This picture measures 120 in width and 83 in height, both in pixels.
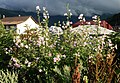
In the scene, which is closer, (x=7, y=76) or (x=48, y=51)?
(x=7, y=76)

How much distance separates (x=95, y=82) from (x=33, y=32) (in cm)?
530

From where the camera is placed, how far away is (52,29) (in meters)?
8.47

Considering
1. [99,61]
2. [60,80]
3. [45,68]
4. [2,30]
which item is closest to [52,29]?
[2,30]

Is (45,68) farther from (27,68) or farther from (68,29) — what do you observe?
(68,29)

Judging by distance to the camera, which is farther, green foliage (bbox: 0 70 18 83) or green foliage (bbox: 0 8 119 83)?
green foliage (bbox: 0 8 119 83)

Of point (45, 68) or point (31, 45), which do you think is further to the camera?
point (31, 45)

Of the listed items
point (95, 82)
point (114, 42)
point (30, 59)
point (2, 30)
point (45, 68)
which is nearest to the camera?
point (95, 82)

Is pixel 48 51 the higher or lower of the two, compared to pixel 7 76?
higher

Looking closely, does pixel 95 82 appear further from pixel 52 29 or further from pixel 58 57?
pixel 52 29

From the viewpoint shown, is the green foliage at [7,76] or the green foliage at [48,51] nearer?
the green foliage at [7,76]

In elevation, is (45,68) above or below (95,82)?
below

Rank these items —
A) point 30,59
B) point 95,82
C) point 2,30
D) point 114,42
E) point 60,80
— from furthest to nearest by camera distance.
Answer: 1. point 2,30
2. point 114,42
3. point 30,59
4. point 60,80
5. point 95,82

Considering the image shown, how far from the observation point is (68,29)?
26.6 feet

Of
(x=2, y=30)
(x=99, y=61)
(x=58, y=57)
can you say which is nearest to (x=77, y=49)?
(x=58, y=57)
